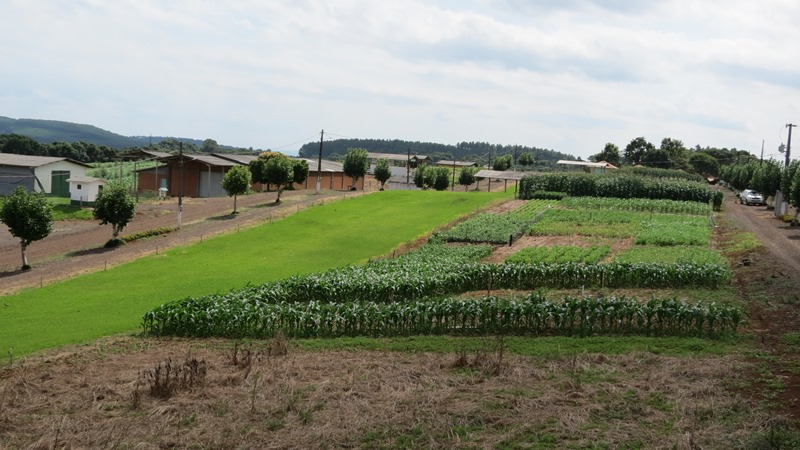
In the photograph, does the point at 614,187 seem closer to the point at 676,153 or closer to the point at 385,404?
the point at 385,404

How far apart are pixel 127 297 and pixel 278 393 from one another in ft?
54.5

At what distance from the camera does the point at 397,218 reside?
185 ft

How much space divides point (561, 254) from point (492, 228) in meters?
10.1

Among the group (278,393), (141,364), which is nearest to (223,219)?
(141,364)

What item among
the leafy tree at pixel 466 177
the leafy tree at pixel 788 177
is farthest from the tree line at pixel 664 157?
the leafy tree at pixel 788 177

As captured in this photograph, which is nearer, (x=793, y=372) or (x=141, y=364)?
(x=793, y=372)

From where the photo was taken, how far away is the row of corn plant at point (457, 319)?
2248cm

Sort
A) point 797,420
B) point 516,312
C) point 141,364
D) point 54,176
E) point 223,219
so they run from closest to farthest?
point 797,420 → point 141,364 → point 516,312 → point 223,219 → point 54,176

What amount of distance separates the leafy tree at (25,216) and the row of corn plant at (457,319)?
1714cm

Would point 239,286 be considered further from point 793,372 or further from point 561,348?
point 793,372

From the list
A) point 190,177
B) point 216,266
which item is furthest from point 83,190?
point 216,266

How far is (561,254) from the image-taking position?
38.6 metres

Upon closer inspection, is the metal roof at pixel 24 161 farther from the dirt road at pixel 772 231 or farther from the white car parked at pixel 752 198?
the white car parked at pixel 752 198

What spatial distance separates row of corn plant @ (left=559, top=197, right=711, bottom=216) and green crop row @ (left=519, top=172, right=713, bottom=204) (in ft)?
11.2
